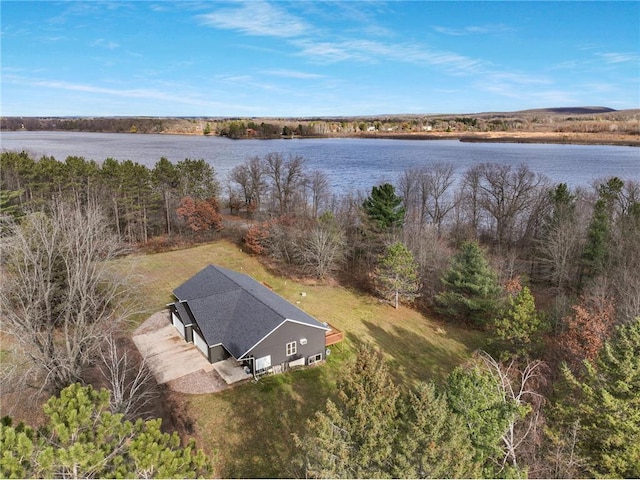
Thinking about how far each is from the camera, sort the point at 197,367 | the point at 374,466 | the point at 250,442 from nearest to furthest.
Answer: the point at 374,466 < the point at 250,442 < the point at 197,367

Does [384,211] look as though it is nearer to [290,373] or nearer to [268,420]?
[290,373]

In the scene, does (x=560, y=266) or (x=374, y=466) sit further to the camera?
(x=560, y=266)

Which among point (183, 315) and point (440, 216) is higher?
point (440, 216)

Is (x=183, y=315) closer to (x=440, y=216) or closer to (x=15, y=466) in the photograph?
(x=15, y=466)

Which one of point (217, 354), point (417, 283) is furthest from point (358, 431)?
point (417, 283)

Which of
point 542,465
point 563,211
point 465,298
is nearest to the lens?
point 542,465

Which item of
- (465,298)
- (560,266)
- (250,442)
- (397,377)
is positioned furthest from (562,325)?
(250,442)

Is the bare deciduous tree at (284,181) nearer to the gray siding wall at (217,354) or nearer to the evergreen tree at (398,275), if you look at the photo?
the evergreen tree at (398,275)
